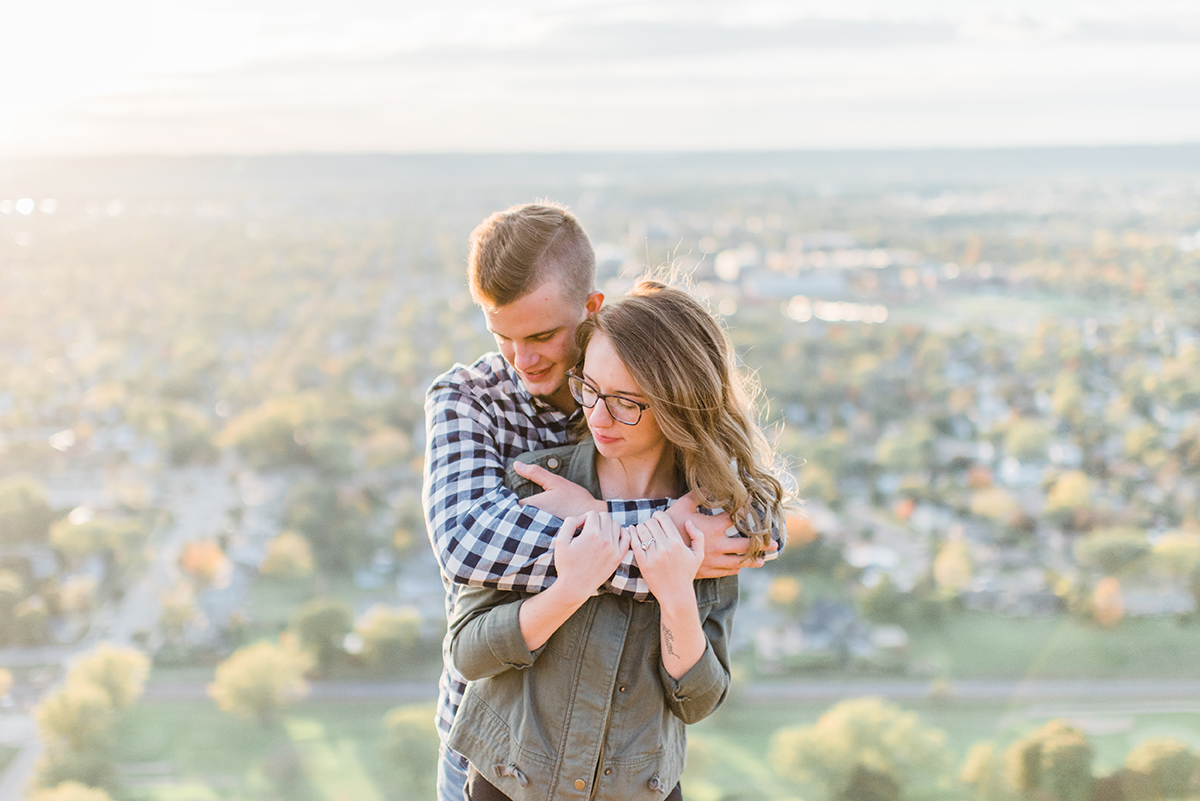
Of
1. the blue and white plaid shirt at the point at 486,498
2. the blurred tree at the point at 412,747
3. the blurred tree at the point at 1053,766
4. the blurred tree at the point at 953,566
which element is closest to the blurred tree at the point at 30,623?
the blurred tree at the point at 412,747

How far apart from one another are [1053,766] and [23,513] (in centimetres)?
701

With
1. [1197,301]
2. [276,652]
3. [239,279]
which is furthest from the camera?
[239,279]

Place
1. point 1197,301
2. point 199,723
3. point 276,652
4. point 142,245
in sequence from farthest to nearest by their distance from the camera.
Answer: point 142,245
point 1197,301
point 276,652
point 199,723

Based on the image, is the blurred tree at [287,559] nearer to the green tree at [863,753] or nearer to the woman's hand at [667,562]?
the green tree at [863,753]

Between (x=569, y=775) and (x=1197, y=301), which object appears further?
(x=1197, y=301)

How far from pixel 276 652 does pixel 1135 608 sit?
17.6 feet

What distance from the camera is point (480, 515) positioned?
2.77 feet

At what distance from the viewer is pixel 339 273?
52.4 ft

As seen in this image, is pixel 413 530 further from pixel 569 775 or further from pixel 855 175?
pixel 855 175

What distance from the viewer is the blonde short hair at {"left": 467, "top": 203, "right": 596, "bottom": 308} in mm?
945

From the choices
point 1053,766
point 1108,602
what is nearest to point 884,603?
point 1108,602

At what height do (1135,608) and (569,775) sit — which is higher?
(569,775)

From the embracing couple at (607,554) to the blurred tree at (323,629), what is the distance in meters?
4.91

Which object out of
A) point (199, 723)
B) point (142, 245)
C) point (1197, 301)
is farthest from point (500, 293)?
point (142, 245)
